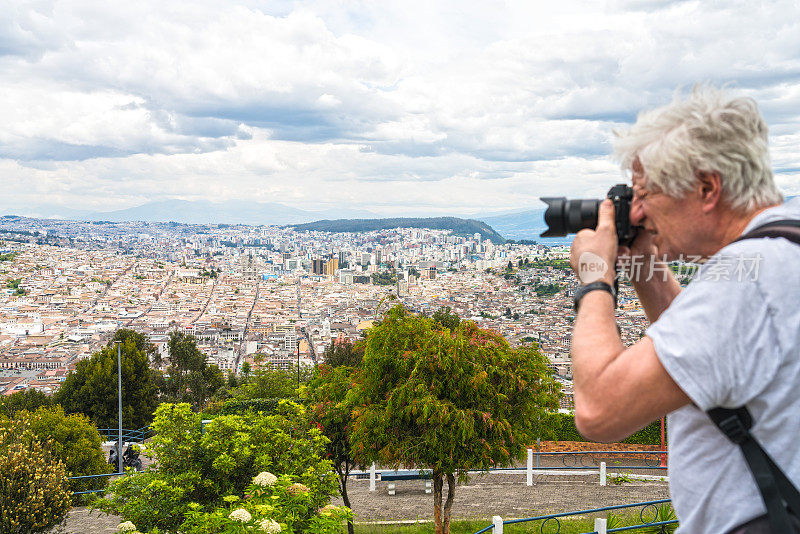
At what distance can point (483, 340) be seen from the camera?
673cm

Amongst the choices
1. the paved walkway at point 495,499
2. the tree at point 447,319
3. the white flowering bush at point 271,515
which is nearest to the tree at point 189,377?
the tree at point 447,319

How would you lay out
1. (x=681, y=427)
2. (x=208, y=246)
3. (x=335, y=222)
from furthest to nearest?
(x=335, y=222) < (x=208, y=246) < (x=681, y=427)

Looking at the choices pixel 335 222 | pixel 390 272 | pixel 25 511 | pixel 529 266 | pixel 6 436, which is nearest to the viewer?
pixel 25 511

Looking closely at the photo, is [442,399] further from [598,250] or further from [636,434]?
[636,434]

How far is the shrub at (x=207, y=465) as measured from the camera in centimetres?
484

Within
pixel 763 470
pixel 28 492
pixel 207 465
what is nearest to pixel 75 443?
pixel 28 492

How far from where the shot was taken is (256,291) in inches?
4198

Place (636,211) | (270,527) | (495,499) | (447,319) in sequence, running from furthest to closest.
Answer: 1. (447,319)
2. (495,499)
3. (270,527)
4. (636,211)

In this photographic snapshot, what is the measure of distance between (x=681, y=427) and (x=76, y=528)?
406 inches

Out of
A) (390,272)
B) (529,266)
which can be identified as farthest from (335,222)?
(529,266)

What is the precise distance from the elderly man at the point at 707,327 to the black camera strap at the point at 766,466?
0.01 meters

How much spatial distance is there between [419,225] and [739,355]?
525 ft

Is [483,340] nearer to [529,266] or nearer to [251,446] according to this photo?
[251,446]

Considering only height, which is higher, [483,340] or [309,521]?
[483,340]
